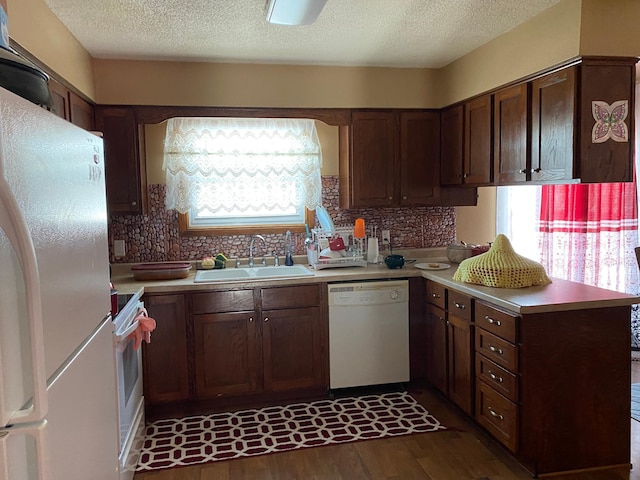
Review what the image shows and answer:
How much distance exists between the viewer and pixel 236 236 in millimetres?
3809

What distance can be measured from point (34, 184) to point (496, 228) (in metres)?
4.04

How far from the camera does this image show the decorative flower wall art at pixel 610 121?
8.22 feet

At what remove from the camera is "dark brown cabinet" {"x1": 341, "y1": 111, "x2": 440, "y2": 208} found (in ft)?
12.2

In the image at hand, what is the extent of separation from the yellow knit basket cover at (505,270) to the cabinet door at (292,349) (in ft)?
3.69

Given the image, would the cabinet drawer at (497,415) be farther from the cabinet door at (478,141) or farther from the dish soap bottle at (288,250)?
the dish soap bottle at (288,250)

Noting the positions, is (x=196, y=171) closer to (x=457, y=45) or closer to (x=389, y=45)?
(x=389, y=45)

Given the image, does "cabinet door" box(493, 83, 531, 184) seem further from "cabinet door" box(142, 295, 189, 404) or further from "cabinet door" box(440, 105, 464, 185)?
"cabinet door" box(142, 295, 189, 404)

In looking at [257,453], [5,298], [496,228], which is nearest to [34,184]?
[5,298]

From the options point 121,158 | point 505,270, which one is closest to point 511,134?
point 505,270

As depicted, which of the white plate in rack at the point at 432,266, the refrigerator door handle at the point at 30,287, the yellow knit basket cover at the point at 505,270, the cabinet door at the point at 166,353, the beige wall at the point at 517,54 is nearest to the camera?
the refrigerator door handle at the point at 30,287

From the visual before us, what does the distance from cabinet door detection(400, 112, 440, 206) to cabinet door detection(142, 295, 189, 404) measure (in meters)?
1.82

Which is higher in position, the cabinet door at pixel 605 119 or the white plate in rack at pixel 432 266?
the cabinet door at pixel 605 119

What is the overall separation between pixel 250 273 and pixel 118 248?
0.96 meters

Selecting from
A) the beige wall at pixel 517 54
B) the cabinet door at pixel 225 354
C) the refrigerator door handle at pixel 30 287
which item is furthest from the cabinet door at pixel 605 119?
the refrigerator door handle at pixel 30 287
